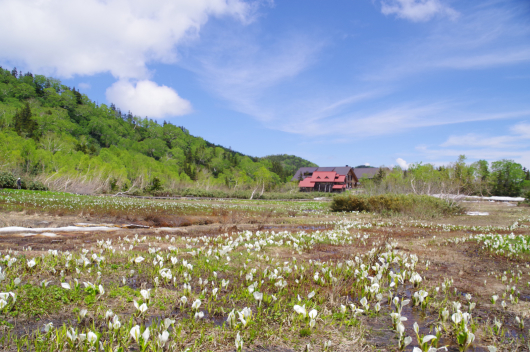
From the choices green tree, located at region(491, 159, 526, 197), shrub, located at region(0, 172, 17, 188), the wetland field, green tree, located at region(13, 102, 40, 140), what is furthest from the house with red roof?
the wetland field

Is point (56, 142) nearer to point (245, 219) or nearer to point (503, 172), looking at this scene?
point (245, 219)

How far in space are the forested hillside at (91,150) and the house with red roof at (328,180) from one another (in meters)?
12.0

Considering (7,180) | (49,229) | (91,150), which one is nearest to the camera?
(49,229)

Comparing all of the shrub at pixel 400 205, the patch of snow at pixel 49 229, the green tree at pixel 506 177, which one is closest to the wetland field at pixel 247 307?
the patch of snow at pixel 49 229

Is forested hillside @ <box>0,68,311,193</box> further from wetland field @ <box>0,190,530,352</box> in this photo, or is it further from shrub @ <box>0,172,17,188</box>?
wetland field @ <box>0,190,530,352</box>

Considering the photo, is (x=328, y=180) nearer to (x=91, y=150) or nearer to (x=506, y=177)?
(x=506, y=177)

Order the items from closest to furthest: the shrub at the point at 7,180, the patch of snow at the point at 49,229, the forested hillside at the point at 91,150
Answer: the patch of snow at the point at 49,229, the shrub at the point at 7,180, the forested hillside at the point at 91,150

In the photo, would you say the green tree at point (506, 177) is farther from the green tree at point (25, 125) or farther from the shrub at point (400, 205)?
the green tree at point (25, 125)

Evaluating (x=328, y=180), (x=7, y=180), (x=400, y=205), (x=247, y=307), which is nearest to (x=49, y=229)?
(x=247, y=307)

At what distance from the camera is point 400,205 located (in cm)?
2555

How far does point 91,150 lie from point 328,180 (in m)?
72.4

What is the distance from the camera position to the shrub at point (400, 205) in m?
24.8

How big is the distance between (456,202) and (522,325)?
30.7m

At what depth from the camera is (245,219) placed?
19.6 m
